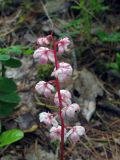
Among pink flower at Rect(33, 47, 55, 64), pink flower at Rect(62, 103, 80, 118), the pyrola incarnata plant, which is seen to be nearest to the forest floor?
the pyrola incarnata plant

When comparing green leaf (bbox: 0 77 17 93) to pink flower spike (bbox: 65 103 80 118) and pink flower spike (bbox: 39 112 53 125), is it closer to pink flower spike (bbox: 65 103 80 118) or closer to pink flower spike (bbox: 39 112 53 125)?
pink flower spike (bbox: 39 112 53 125)

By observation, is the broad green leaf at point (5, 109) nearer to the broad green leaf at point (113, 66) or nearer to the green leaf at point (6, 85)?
the green leaf at point (6, 85)

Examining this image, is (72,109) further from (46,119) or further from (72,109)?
(46,119)

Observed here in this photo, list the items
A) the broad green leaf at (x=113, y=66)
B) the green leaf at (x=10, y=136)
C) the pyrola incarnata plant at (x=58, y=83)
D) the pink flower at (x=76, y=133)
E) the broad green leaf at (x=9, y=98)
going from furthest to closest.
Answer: the broad green leaf at (x=113, y=66), the broad green leaf at (x=9, y=98), the green leaf at (x=10, y=136), the pink flower at (x=76, y=133), the pyrola incarnata plant at (x=58, y=83)

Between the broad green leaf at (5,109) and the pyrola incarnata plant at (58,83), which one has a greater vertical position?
the pyrola incarnata plant at (58,83)

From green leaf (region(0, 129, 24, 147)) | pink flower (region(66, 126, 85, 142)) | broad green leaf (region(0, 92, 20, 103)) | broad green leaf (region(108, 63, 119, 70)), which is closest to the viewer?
pink flower (region(66, 126, 85, 142))

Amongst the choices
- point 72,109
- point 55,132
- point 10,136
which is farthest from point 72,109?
point 10,136

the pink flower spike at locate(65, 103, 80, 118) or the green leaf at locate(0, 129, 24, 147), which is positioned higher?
the pink flower spike at locate(65, 103, 80, 118)

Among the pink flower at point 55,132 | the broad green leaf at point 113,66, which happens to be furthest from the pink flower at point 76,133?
the broad green leaf at point 113,66

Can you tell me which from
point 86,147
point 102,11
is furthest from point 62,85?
point 102,11

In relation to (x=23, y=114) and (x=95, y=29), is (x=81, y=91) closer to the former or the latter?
(x=23, y=114)
